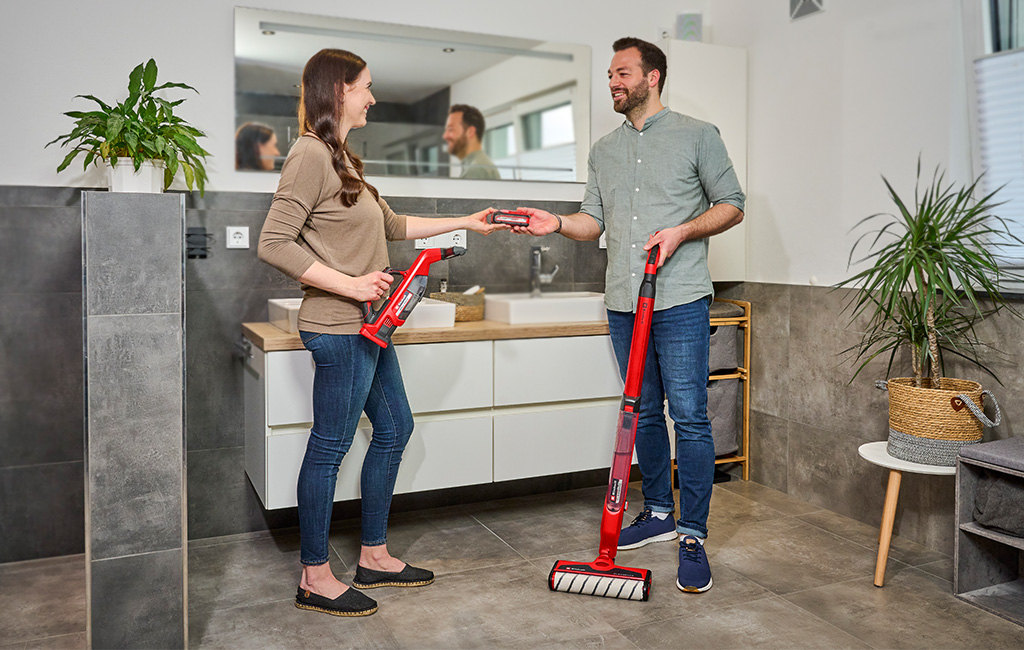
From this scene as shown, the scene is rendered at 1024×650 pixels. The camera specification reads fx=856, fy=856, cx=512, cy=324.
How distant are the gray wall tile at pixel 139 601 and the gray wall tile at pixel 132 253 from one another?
1.98 ft

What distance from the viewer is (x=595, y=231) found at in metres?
2.97

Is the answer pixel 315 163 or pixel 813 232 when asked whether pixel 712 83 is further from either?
pixel 315 163

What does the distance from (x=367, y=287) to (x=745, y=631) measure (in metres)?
1.39

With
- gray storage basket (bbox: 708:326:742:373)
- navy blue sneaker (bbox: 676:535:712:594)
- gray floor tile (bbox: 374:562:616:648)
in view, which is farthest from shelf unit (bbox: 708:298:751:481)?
gray floor tile (bbox: 374:562:616:648)

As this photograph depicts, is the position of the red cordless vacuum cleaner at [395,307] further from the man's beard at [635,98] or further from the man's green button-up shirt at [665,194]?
the man's beard at [635,98]

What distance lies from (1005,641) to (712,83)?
7.71 ft

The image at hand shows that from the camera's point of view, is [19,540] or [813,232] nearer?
[19,540]

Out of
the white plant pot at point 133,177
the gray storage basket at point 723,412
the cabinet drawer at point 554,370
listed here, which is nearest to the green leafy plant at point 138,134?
the white plant pot at point 133,177

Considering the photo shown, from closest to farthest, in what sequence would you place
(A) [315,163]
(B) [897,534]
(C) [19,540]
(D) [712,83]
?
(A) [315,163]
(C) [19,540]
(B) [897,534]
(D) [712,83]

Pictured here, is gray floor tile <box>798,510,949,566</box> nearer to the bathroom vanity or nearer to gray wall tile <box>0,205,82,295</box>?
the bathroom vanity


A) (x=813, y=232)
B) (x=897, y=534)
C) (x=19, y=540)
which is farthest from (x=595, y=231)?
(x=19, y=540)

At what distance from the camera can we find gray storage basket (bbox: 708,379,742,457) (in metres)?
3.70

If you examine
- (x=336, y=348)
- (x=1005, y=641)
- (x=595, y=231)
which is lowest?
(x=1005, y=641)

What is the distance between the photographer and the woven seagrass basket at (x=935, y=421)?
2494 millimetres
